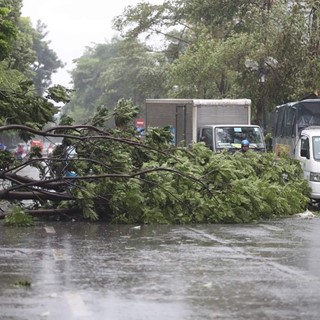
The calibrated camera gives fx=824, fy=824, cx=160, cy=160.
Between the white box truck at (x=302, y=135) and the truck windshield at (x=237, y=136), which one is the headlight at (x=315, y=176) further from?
the truck windshield at (x=237, y=136)

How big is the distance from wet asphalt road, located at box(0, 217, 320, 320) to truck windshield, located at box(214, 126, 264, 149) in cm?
1165

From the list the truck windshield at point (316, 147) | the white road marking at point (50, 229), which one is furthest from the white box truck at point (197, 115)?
the white road marking at point (50, 229)

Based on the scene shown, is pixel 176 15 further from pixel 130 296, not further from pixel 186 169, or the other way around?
pixel 130 296

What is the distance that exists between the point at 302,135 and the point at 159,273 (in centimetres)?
1384

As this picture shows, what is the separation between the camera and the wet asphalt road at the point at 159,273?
8156mm

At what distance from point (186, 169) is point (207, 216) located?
1.10 metres

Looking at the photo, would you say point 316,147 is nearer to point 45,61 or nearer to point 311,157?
point 311,157

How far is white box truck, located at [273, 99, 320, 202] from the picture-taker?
21359 millimetres

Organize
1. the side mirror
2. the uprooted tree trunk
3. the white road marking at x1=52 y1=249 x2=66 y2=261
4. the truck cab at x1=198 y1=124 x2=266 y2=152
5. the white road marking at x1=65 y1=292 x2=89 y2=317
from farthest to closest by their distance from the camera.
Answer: the truck cab at x1=198 y1=124 x2=266 y2=152 < the side mirror < the uprooted tree trunk < the white road marking at x1=52 y1=249 x2=66 y2=261 < the white road marking at x1=65 y1=292 x2=89 y2=317

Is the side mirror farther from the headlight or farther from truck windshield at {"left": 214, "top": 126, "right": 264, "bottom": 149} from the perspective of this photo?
truck windshield at {"left": 214, "top": 126, "right": 264, "bottom": 149}

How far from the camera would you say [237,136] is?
2764 cm

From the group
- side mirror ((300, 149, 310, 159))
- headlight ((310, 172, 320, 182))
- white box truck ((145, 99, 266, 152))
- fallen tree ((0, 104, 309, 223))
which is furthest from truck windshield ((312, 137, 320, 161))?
A: white box truck ((145, 99, 266, 152))

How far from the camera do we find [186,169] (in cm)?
1722

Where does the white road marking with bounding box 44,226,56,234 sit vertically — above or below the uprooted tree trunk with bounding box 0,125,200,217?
below
